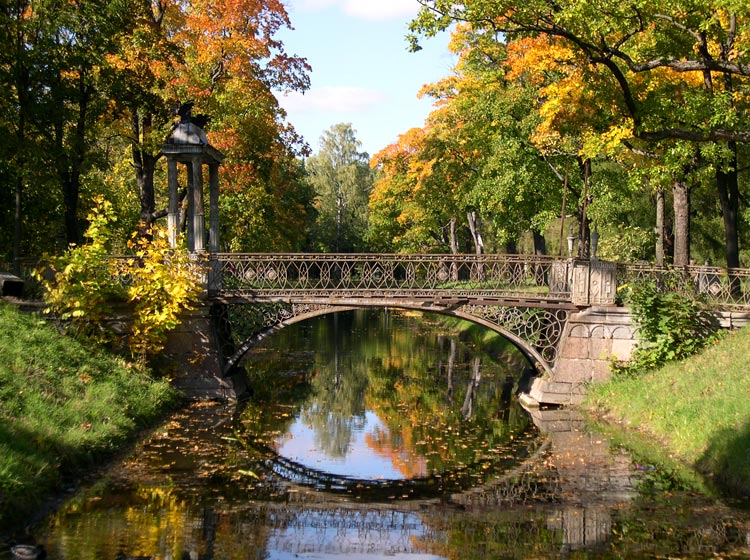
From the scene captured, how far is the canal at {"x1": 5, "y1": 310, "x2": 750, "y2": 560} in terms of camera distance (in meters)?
10.8

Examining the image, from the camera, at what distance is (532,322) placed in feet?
72.7

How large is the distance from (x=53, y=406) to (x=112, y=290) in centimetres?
574

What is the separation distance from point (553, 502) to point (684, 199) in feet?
46.9

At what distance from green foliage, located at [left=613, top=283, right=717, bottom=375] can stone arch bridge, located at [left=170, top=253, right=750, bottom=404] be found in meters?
0.49

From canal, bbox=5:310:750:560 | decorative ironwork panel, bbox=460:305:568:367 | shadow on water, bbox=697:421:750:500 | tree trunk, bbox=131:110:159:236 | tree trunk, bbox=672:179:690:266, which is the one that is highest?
tree trunk, bbox=131:110:159:236

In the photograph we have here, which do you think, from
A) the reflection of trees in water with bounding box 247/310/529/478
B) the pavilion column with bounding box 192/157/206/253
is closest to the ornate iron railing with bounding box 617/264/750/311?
the reflection of trees in water with bounding box 247/310/529/478

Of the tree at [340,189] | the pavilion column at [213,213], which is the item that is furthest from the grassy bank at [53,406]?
the tree at [340,189]

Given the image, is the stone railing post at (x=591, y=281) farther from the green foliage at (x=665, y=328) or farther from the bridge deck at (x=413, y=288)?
the green foliage at (x=665, y=328)

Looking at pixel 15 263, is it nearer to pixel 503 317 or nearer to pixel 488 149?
pixel 503 317

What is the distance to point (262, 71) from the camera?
98.8 ft

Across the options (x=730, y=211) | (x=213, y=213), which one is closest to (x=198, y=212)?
(x=213, y=213)

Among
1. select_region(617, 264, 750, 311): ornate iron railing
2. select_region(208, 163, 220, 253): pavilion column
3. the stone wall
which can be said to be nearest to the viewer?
select_region(617, 264, 750, 311): ornate iron railing

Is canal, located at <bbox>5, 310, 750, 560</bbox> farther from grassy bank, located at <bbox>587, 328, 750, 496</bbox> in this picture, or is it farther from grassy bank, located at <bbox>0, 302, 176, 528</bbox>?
grassy bank, located at <bbox>587, 328, 750, 496</bbox>

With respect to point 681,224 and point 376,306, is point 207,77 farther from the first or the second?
point 681,224
